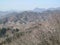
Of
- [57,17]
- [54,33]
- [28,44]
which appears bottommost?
[28,44]

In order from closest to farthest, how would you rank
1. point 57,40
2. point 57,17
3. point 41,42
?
1. point 57,40
2. point 41,42
3. point 57,17

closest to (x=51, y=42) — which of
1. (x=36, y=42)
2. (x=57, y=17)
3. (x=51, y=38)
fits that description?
(x=51, y=38)

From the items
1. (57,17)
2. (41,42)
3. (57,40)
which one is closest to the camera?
(57,40)

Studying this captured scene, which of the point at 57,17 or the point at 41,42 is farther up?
the point at 57,17

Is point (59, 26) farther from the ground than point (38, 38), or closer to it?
farther from the ground

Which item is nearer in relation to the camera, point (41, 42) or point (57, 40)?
point (57, 40)

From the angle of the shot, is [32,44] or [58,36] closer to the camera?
[58,36]

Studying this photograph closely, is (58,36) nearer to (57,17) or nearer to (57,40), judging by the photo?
(57,40)

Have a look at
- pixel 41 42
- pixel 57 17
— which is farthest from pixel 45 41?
pixel 57 17

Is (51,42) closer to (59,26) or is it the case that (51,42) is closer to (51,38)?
(51,38)
